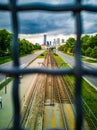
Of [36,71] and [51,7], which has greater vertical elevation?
[51,7]

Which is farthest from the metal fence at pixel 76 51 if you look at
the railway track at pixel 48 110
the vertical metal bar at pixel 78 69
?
the railway track at pixel 48 110

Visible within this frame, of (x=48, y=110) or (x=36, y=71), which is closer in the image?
(x=36, y=71)

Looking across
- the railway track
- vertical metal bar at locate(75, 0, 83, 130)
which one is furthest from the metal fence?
the railway track

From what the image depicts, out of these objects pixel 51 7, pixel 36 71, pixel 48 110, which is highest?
pixel 51 7

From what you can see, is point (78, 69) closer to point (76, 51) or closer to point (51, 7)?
point (76, 51)

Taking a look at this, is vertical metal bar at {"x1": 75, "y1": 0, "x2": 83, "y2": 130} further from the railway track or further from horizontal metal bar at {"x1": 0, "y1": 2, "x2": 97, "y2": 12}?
the railway track

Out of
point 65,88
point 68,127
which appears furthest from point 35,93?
point 68,127

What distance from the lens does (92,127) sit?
1359 centimetres

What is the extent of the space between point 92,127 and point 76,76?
12838 millimetres

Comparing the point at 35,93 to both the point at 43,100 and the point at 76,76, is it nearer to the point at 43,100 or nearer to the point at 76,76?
the point at 43,100

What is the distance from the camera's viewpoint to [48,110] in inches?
676

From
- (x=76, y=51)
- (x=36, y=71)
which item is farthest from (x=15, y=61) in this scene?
(x=76, y=51)

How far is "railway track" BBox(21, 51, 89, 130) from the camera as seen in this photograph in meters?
14.5

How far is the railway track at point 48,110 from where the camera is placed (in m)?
14.5
